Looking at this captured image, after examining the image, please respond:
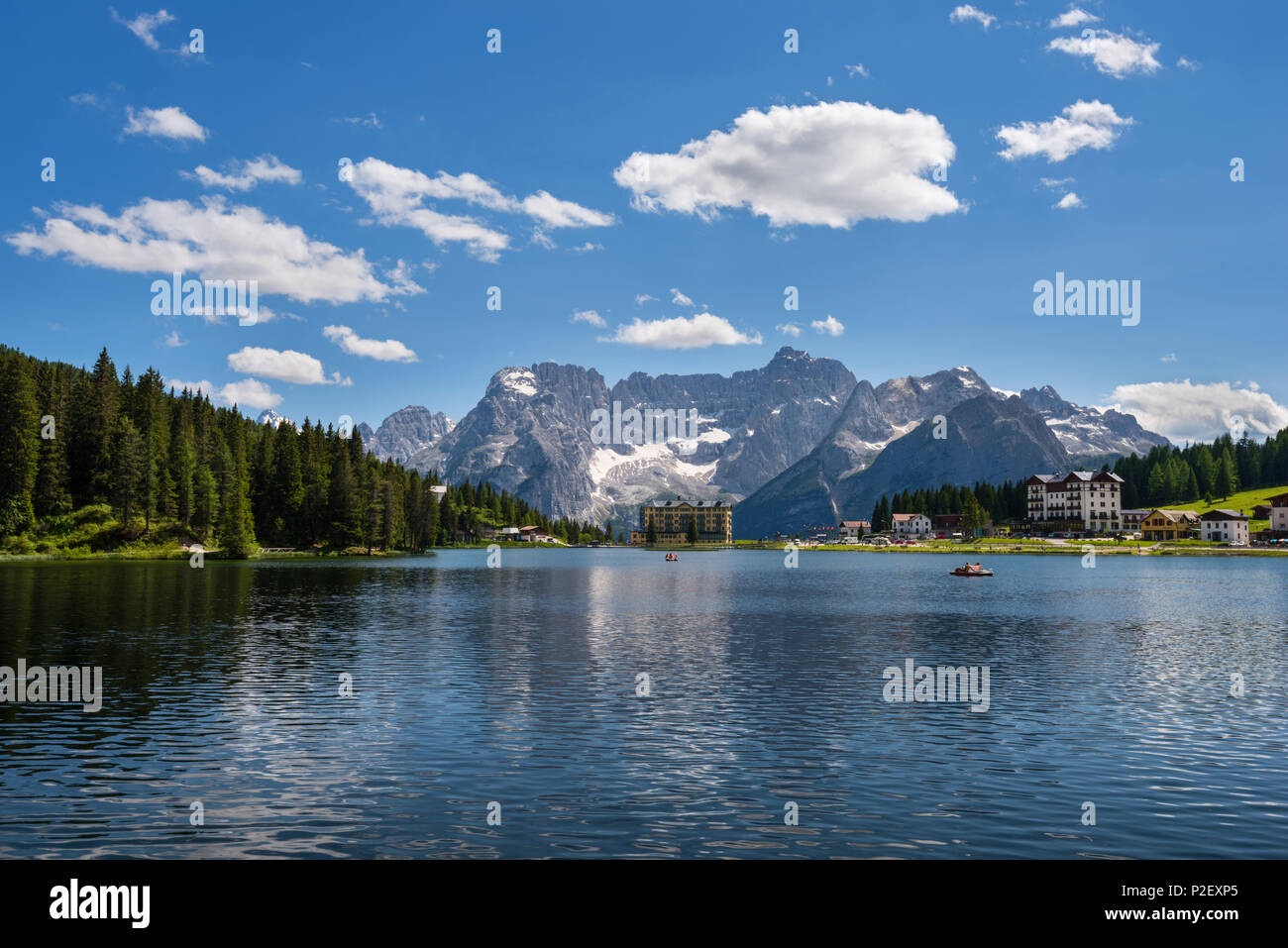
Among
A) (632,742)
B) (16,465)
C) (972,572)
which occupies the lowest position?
(972,572)

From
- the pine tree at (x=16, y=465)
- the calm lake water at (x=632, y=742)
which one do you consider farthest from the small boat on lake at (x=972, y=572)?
the pine tree at (x=16, y=465)

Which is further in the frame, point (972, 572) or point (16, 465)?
point (16, 465)

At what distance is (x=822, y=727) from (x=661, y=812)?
1502 centimetres

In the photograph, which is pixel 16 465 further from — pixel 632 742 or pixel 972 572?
pixel 632 742

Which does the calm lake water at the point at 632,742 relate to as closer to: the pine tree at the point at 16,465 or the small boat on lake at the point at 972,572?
the small boat on lake at the point at 972,572

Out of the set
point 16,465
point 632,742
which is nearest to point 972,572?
point 632,742

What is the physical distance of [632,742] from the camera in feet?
119

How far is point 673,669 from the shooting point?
2234 inches

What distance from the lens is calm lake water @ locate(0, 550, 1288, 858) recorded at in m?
24.7

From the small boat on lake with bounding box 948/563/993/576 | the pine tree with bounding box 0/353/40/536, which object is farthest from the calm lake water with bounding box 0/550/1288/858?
the pine tree with bounding box 0/353/40/536

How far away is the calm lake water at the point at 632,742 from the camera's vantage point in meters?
24.7

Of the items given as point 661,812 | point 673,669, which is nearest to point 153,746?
point 661,812
